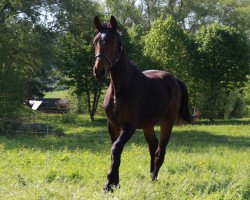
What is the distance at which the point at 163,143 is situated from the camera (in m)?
8.31

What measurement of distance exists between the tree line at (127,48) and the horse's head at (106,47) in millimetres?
18725

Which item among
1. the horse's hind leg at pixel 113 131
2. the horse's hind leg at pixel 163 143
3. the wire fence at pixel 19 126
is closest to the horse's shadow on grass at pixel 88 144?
the wire fence at pixel 19 126

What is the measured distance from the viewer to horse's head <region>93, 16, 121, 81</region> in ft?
19.9

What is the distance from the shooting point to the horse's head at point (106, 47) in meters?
6.06

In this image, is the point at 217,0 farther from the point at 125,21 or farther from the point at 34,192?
the point at 34,192

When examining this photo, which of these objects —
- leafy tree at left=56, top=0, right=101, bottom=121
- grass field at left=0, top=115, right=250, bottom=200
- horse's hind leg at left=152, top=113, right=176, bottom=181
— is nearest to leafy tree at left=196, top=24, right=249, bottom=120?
leafy tree at left=56, top=0, right=101, bottom=121

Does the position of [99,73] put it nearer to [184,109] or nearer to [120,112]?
[120,112]

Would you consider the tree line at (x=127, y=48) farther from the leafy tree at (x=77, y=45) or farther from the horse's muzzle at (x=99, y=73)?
the horse's muzzle at (x=99, y=73)

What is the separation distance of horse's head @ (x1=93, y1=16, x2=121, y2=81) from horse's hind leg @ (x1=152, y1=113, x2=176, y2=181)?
2.39 m

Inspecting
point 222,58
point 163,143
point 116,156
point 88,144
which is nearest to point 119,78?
point 116,156

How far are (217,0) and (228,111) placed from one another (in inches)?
943

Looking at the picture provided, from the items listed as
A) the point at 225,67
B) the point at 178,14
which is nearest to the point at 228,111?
the point at 225,67

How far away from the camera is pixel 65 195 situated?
5688 millimetres

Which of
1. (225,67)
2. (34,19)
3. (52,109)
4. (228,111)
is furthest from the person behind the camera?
(52,109)
